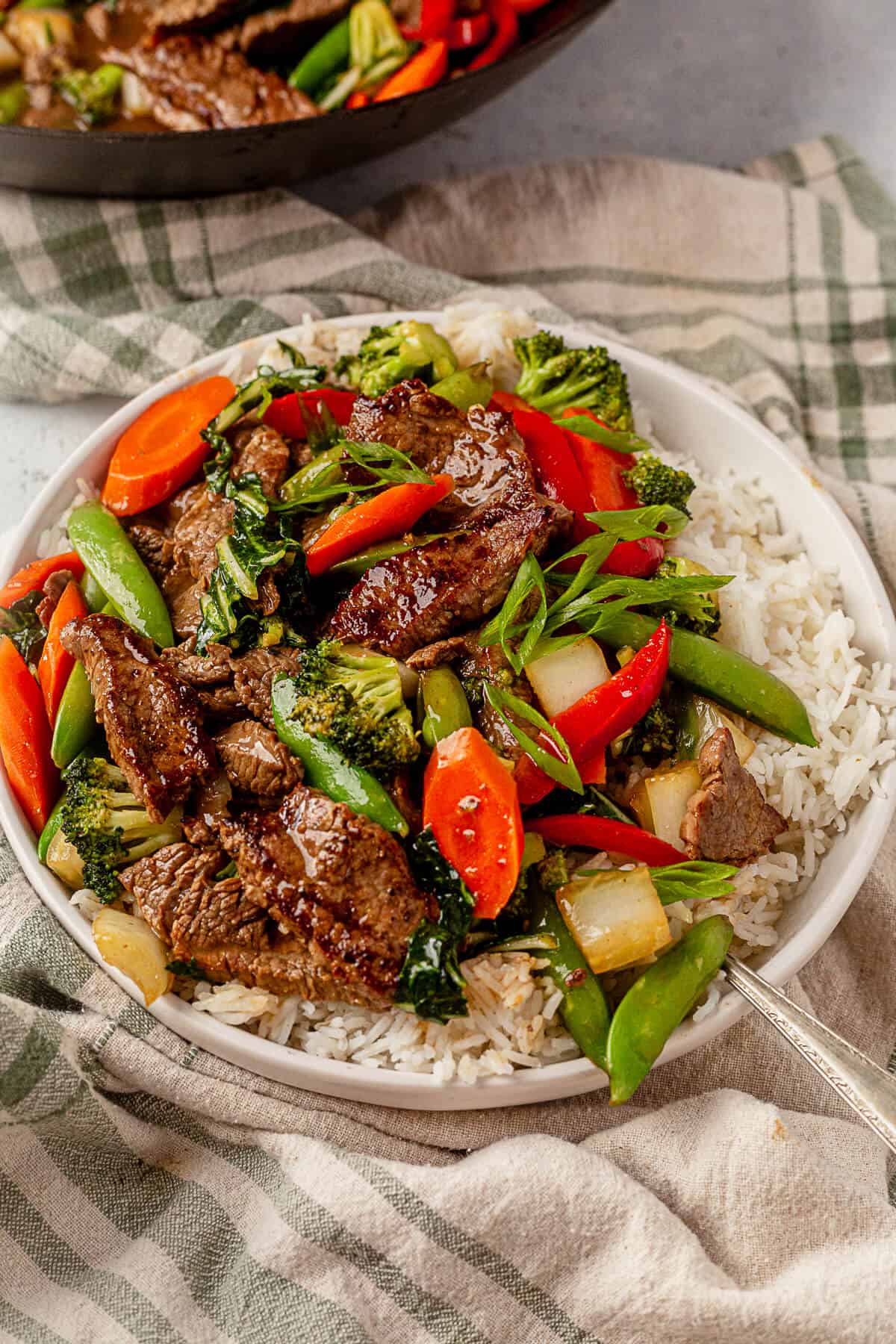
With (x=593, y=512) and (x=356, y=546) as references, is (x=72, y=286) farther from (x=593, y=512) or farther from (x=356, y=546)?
(x=593, y=512)

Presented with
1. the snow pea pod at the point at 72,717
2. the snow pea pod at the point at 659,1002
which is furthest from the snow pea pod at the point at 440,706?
the snow pea pod at the point at 72,717

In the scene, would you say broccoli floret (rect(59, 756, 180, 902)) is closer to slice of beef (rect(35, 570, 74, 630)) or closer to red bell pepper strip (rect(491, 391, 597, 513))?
slice of beef (rect(35, 570, 74, 630))

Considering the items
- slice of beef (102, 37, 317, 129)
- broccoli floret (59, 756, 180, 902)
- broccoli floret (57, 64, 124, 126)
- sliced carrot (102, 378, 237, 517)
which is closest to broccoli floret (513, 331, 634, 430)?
sliced carrot (102, 378, 237, 517)

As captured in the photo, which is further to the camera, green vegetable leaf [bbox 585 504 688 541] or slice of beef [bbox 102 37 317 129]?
slice of beef [bbox 102 37 317 129]

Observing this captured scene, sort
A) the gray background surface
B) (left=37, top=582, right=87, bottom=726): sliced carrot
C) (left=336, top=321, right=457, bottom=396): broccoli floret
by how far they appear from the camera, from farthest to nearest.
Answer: the gray background surface, (left=336, top=321, right=457, bottom=396): broccoli floret, (left=37, top=582, right=87, bottom=726): sliced carrot

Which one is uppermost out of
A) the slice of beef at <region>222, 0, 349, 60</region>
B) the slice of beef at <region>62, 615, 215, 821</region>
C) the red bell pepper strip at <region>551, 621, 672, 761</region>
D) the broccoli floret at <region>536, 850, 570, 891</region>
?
the slice of beef at <region>222, 0, 349, 60</region>

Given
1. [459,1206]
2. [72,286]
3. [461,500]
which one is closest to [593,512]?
[461,500]
